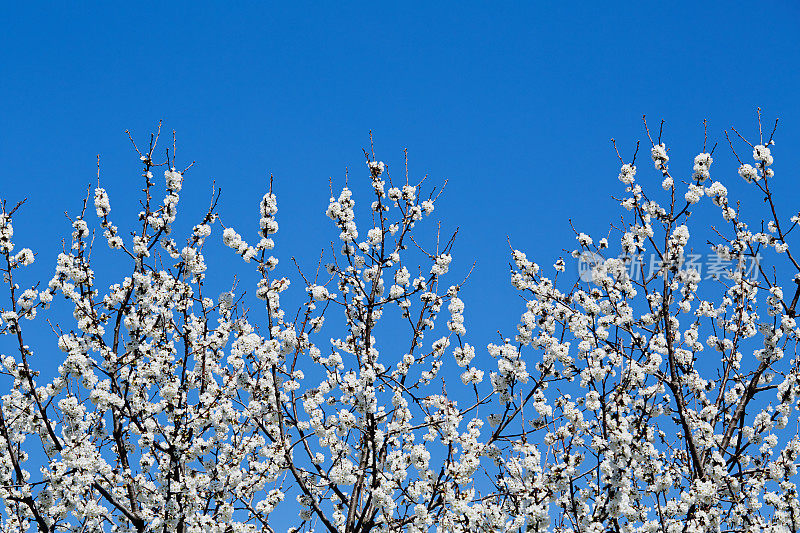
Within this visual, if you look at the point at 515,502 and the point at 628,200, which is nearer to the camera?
the point at 515,502

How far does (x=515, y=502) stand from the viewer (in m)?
8.08

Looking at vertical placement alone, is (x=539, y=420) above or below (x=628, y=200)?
below

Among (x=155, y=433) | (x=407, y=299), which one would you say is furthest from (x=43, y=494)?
(x=407, y=299)

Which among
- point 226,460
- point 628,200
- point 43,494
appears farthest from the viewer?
point 628,200

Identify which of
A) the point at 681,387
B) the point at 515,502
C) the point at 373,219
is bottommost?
the point at 515,502

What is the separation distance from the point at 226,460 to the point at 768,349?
6459 mm

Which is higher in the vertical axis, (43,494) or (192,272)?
(192,272)

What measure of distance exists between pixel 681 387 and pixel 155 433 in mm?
6065

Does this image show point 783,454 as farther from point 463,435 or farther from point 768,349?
point 463,435

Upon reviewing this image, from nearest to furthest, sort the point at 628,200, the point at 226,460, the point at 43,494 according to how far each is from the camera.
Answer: the point at 43,494 < the point at 226,460 < the point at 628,200

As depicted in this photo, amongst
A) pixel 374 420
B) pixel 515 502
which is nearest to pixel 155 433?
pixel 374 420

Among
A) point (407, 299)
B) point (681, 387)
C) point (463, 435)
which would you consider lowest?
point (463, 435)

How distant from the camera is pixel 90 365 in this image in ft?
26.8

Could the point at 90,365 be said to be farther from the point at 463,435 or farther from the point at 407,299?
the point at 463,435
